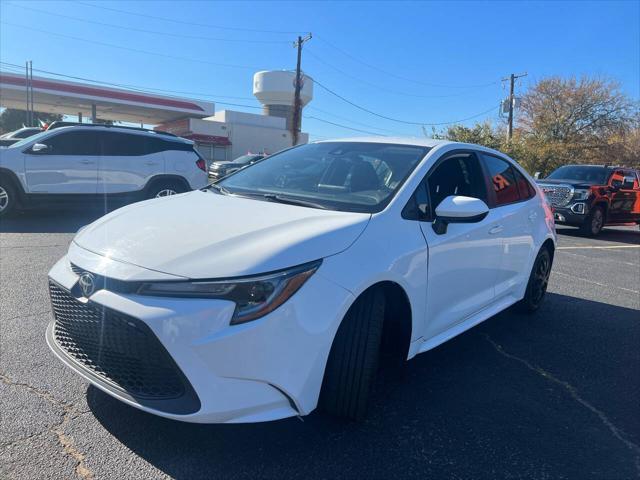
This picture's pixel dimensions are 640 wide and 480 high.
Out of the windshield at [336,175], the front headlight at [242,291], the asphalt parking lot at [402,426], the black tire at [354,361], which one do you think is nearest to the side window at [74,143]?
the asphalt parking lot at [402,426]

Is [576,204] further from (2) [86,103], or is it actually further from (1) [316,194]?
(2) [86,103]

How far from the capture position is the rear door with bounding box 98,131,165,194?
30.7ft

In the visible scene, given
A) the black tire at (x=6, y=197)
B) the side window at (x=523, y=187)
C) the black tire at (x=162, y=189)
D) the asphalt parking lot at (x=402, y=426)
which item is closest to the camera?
the asphalt parking lot at (x=402, y=426)

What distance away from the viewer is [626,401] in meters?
3.28

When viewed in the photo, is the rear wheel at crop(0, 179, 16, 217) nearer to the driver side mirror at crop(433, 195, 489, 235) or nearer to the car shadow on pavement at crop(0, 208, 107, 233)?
the car shadow on pavement at crop(0, 208, 107, 233)

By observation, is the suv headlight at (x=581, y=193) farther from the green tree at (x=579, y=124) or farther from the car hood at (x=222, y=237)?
the green tree at (x=579, y=124)

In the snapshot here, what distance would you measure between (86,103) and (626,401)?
120 ft

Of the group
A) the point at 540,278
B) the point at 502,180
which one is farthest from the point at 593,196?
the point at 502,180

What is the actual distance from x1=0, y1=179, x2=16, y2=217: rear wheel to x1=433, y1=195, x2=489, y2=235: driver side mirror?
8.28 meters

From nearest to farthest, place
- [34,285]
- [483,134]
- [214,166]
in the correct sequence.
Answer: [34,285] < [214,166] < [483,134]

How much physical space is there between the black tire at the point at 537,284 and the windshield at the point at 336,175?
2100 millimetres

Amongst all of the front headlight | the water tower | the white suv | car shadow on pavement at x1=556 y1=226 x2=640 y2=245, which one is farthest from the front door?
the water tower

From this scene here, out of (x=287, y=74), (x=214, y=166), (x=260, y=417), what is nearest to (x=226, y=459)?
(x=260, y=417)

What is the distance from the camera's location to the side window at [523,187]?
4582mm
